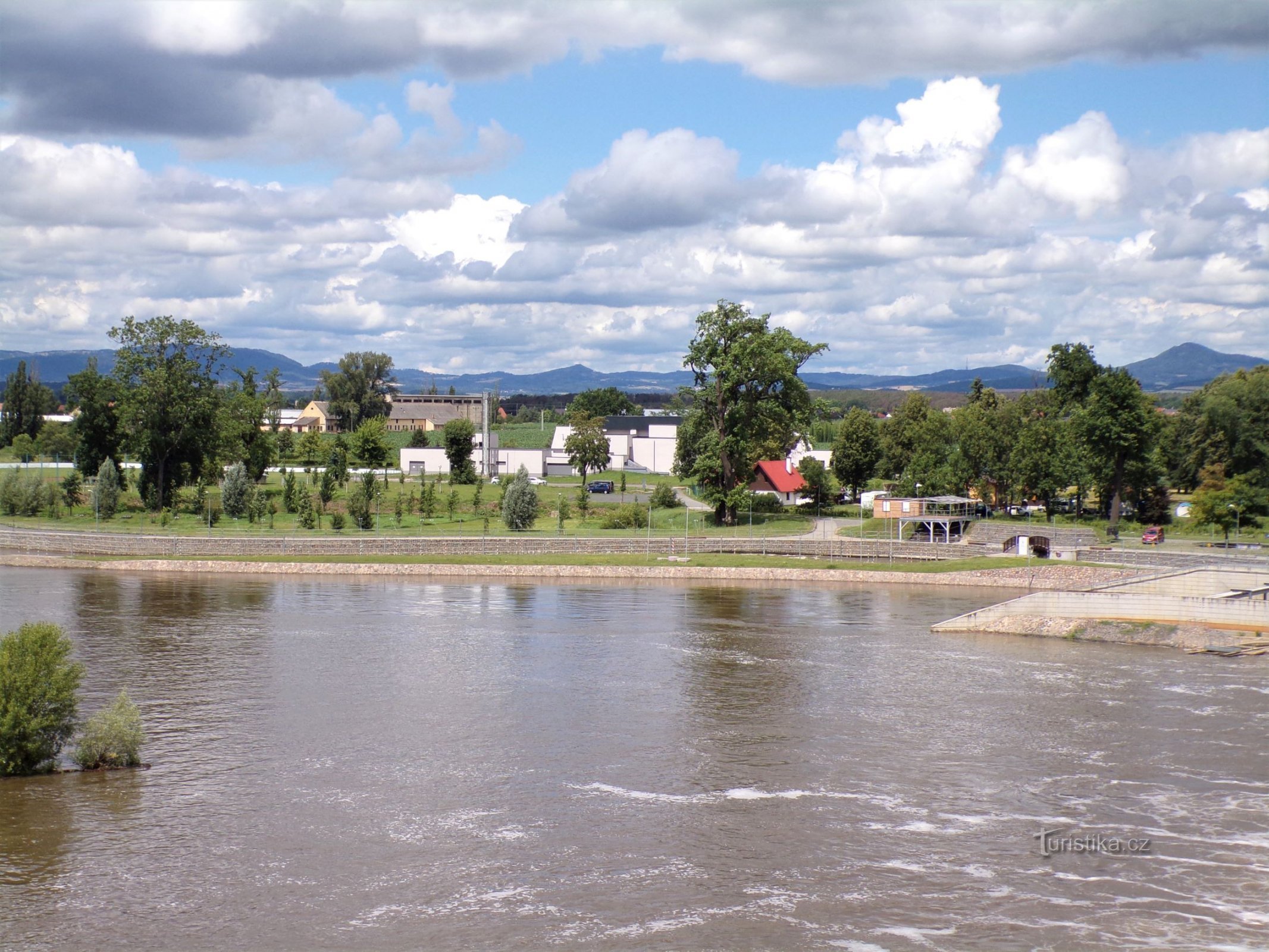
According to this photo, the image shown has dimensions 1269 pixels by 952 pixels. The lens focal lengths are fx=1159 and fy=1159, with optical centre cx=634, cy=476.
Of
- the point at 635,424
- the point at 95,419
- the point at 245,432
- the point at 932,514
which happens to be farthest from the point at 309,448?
the point at 932,514

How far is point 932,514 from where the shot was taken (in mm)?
62500

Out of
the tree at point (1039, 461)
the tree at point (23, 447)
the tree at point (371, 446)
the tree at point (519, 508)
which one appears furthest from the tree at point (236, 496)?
the tree at point (23, 447)

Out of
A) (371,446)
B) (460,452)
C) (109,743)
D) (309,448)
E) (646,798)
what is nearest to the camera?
(646,798)

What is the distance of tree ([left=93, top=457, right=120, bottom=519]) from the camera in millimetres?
67000

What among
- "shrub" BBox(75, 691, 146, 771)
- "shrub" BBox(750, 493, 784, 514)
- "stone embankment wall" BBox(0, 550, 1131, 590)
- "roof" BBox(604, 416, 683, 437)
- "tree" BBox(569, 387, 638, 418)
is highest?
"tree" BBox(569, 387, 638, 418)

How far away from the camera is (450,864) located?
16750mm

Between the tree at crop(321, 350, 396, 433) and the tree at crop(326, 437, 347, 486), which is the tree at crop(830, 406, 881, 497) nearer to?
the tree at crop(326, 437, 347, 486)

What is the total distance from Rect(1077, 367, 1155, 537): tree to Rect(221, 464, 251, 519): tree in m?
45.8

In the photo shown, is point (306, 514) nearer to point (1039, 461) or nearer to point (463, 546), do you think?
point (463, 546)

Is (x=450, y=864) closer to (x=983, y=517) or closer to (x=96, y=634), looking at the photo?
(x=96, y=634)

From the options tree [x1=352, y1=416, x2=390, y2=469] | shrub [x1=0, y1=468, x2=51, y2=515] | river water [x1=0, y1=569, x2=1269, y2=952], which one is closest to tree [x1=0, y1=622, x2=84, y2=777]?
river water [x1=0, y1=569, x2=1269, y2=952]

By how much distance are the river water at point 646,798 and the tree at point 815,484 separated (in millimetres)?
37949

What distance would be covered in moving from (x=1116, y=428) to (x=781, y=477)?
23.9 m

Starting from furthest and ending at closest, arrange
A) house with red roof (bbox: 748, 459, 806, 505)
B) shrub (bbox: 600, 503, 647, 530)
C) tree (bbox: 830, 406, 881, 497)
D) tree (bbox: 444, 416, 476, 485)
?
1. tree (bbox: 444, 416, 476, 485)
2. house with red roof (bbox: 748, 459, 806, 505)
3. tree (bbox: 830, 406, 881, 497)
4. shrub (bbox: 600, 503, 647, 530)
